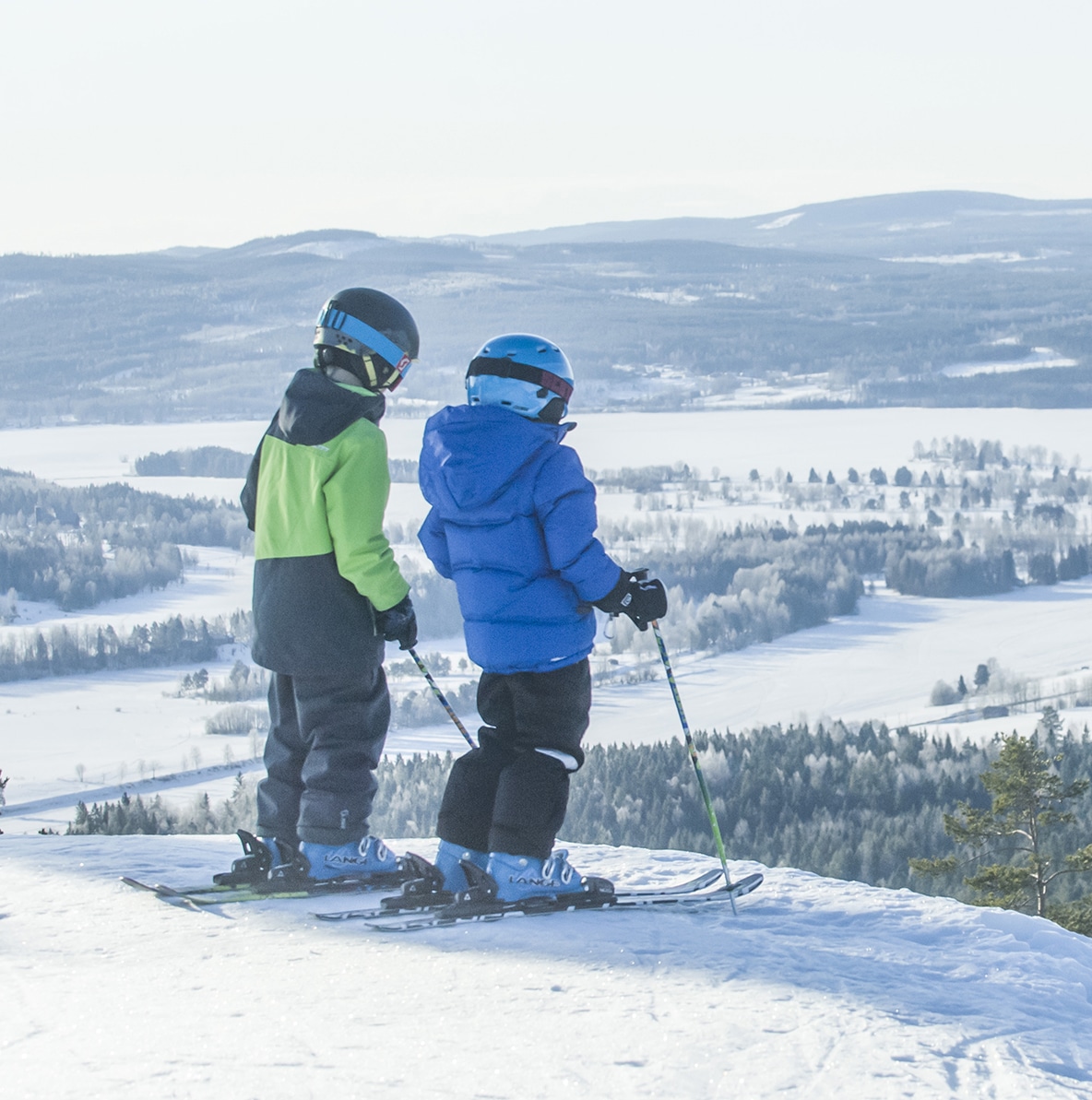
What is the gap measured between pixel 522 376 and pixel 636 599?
29.9 inches

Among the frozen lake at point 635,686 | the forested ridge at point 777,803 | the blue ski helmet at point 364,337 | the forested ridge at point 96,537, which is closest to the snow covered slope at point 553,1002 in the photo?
the blue ski helmet at point 364,337

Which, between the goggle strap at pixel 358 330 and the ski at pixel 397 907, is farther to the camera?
the goggle strap at pixel 358 330

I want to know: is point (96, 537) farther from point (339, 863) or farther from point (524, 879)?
point (524, 879)

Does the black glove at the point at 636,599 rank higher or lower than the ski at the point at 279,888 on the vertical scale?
higher

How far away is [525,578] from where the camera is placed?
4.05 m

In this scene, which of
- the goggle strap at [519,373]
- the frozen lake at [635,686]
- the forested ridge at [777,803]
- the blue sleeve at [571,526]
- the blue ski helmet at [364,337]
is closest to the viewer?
the blue sleeve at [571,526]

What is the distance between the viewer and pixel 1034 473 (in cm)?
13475

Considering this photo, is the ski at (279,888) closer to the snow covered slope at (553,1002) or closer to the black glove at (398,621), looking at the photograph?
the snow covered slope at (553,1002)

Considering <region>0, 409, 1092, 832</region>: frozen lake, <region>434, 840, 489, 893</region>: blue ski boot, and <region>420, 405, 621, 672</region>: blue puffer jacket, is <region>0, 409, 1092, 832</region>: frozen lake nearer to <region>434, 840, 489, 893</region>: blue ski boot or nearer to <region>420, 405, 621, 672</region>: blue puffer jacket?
<region>434, 840, 489, 893</region>: blue ski boot

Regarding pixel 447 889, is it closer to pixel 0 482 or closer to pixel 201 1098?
pixel 201 1098

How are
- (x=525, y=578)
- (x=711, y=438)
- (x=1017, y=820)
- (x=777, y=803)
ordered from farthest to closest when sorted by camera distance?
(x=711, y=438) < (x=777, y=803) < (x=1017, y=820) < (x=525, y=578)

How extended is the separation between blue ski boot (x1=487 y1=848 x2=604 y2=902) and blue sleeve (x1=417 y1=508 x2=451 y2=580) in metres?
0.90

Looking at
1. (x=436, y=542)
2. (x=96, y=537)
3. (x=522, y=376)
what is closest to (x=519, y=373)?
(x=522, y=376)

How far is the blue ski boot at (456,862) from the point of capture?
431cm
